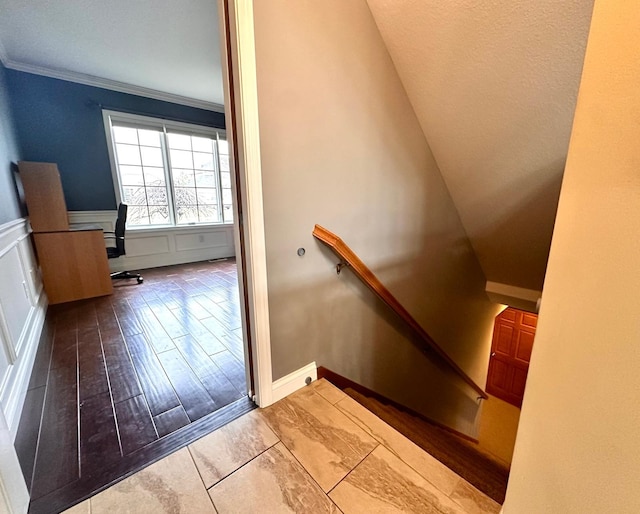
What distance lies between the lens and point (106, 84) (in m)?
3.51

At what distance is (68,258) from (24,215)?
1.79 ft

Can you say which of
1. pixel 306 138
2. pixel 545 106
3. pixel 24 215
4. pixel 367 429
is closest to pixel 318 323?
pixel 367 429

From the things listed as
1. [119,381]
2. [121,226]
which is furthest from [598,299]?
[121,226]

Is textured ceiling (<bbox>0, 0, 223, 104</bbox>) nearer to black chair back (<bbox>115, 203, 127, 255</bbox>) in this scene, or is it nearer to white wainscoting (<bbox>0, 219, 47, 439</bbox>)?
black chair back (<bbox>115, 203, 127, 255</bbox>)

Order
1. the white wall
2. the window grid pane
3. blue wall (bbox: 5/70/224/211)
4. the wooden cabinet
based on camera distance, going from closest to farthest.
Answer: the white wall < the wooden cabinet < blue wall (bbox: 5/70/224/211) < the window grid pane

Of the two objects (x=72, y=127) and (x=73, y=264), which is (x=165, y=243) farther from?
(x=72, y=127)

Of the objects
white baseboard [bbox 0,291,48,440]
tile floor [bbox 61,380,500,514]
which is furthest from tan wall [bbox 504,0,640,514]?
white baseboard [bbox 0,291,48,440]

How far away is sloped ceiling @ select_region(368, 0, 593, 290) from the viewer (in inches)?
46.1

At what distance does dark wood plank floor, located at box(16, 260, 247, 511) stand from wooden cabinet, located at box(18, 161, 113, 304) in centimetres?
19

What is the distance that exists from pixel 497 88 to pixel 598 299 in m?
1.42

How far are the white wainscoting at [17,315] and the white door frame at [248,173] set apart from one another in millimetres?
900

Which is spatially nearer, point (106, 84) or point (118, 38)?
point (118, 38)

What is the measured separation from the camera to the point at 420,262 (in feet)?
7.50

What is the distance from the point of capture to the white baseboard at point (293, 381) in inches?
54.4
